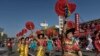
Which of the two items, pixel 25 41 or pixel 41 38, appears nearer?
pixel 41 38

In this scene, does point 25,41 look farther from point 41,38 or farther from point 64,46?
point 64,46

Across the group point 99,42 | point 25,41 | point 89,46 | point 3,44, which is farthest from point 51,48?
point 3,44

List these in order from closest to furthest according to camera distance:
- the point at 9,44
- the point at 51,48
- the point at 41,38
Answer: the point at 41,38 → the point at 51,48 → the point at 9,44

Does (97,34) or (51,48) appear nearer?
Answer: (97,34)

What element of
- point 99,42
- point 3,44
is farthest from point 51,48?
point 3,44

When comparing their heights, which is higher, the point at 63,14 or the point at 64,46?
the point at 63,14

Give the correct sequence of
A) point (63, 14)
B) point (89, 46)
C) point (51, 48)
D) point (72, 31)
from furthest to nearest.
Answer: point (89, 46) → point (51, 48) → point (72, 31) → point (63, 14)

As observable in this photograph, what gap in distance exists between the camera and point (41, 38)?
51.7 feet

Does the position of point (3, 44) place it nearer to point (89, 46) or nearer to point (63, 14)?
point (89, 46)

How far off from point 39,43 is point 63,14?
6.38m

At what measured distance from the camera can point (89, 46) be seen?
31438 millimetres

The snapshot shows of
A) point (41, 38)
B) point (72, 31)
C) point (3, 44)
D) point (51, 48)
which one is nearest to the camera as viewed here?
point (72, 31)

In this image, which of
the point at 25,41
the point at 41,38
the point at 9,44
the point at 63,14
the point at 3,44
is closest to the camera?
the point at 63,14

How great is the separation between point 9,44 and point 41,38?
18.7 m
